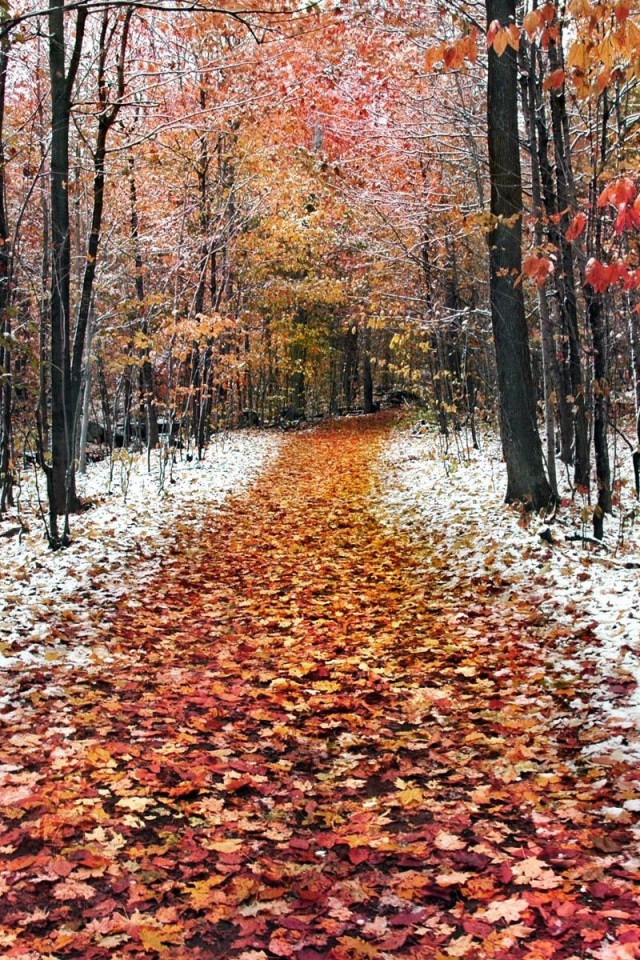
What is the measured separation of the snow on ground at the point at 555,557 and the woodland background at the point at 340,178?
450 millimetres

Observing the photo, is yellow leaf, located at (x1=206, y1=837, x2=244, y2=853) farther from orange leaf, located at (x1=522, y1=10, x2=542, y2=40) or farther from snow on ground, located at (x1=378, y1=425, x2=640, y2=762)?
orange leaf, located at (x1=522, y1=10, x2=542, y2=40)

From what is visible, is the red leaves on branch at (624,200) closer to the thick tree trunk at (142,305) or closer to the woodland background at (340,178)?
the woodland background at (340,178)

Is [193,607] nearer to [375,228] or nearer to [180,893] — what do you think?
[180,893]

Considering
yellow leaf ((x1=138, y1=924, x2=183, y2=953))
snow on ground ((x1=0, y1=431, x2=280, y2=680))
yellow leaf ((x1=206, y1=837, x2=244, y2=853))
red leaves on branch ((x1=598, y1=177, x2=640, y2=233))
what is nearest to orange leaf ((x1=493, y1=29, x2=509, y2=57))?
red leaves on branch ((x1=598, y1=177, x2=640, y2=233))

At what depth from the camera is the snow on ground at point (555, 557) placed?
456 centimetres

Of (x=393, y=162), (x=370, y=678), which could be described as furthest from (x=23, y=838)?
(x=393, y=162)

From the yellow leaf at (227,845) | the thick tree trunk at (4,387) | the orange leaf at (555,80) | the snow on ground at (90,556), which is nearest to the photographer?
the yellow leaf at (227,845)

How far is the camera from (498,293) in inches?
329

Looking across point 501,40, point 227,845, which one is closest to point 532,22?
point 501,40

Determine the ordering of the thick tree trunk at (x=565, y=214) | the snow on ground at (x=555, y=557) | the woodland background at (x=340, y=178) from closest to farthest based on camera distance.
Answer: the snow on ground at (x=555, y=557) → the woodland background at (x=340, y=178) → the thick tree trunk at (x=565, y=214)

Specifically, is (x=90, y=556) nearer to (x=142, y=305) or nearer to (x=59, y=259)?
(x=59, y=259)

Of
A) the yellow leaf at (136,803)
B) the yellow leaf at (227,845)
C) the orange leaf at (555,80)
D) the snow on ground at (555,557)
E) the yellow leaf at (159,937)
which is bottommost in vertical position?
the yellow leaf at (227,845)

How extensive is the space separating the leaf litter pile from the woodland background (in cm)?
236

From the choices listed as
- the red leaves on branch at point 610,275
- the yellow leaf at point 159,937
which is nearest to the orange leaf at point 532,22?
the red leaves on branch at point 610,275
